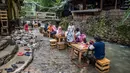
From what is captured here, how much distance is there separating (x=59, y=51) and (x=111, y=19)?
19.2ft

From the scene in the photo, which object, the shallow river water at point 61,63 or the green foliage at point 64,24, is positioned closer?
the shallow river water at point 61,63

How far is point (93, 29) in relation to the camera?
12914mm

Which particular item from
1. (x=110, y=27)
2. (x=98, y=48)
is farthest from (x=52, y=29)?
(x=98, y=48)

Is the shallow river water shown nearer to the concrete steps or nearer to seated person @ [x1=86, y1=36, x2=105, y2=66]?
the concrete steps

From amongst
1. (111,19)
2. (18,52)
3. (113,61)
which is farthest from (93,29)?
(18,52)

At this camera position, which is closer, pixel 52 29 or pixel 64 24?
pixel 52 29

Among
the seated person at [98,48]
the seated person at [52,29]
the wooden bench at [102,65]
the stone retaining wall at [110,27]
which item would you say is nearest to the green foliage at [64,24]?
the stone retaining wall at [110,27]

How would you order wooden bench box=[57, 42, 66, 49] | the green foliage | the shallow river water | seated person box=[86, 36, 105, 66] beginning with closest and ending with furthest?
1. seated person box=[86, 36, 105, 66]
2. the shallow river water
3. wooden bench box=[57, 42, 66, 49]
4. the green foliage

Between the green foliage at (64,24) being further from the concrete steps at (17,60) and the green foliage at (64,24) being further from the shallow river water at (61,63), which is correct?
the concrete steps at (17,60)

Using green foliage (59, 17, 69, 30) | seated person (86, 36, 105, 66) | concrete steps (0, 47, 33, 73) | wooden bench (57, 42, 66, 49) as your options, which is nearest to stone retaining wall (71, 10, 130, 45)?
green foliage (59, 17, 69, 30)

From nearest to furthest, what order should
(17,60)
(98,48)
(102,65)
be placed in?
(102,65) < (98,48) < (17,60)

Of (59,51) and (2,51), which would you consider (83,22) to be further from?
(2,51)

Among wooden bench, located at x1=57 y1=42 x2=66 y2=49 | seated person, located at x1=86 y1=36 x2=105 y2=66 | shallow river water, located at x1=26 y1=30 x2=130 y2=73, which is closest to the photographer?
seated person, located at x1=86 y1=36 x2=105 y2=66

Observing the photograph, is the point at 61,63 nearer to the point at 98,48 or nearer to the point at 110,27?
the point at 98,48
